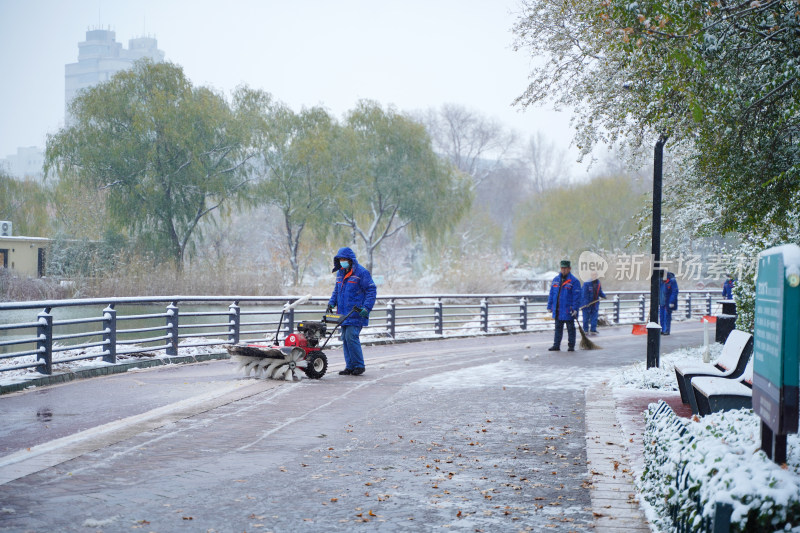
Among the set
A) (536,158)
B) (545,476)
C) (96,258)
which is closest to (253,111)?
(96,258)

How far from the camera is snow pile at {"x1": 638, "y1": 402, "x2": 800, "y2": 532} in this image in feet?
12.4

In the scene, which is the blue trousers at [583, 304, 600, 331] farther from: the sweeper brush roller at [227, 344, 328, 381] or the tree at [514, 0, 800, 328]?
the sweeper brush roller at [227, 344, 328, 381]

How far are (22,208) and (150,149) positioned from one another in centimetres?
2360

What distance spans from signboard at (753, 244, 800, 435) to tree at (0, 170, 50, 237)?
192 feet

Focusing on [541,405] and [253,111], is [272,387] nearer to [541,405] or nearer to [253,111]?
[541,405]

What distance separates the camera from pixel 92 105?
41.1 m

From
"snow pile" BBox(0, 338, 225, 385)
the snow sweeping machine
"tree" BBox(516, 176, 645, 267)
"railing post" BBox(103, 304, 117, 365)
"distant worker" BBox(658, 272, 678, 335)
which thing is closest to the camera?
"snow pile" BBox(0, 338, 225, 385)

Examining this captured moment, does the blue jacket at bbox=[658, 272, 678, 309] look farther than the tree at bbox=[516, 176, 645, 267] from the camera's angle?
No

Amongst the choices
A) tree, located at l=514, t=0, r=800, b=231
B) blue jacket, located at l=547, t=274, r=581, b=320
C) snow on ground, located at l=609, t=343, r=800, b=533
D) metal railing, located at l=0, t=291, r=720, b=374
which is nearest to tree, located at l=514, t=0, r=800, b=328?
tree, located at l=514, t=0, r=800, b=231

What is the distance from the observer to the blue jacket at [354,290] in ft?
45.1

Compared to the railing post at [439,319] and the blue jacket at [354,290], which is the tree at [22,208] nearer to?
the railing post at [439,319]

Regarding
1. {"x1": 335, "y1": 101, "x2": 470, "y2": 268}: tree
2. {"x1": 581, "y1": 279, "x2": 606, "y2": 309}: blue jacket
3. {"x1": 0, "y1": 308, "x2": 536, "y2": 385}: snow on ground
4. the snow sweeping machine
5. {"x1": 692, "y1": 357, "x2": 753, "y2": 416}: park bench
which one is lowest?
{"x1": 0, "y1": 308, "x2": 536, "y2": 385}: snow on ground

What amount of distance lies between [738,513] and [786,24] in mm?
8050

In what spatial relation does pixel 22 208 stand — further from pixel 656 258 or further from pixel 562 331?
pixel 656 258
